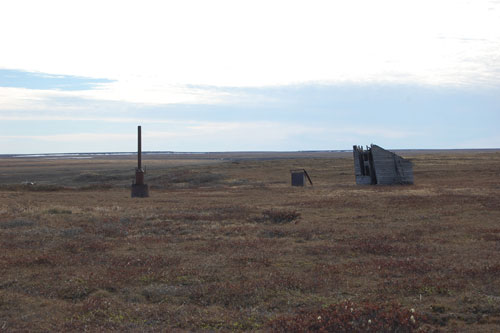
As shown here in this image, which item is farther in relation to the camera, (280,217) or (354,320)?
(280,217)

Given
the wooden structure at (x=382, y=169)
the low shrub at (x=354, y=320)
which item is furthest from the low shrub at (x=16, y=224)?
the wooden structure at (x=382, y=169)

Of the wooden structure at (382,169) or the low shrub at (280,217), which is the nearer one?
the low shrub at (280,217)

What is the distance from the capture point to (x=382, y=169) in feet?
130

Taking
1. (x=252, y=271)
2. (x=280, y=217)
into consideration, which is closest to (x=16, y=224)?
(x=280, y=217)

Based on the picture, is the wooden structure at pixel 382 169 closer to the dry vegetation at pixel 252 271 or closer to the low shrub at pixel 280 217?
the dry vegetation at pixel 252 271

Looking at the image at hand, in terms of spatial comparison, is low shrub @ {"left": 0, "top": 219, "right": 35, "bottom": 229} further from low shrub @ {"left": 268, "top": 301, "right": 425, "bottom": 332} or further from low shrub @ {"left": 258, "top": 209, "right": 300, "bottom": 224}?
low shrub @ {"left": 268, "top": 301, "right": 425, "bottom": 332}

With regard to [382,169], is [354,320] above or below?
below

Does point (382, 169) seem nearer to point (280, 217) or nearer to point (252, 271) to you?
point (280, 217)

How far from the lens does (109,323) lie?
7770 mm

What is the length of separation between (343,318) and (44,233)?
12.1 metres

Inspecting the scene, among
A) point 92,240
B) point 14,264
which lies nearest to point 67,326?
point 14,264

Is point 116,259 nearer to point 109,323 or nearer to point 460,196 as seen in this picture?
point 109,323

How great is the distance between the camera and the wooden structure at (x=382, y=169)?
39.6 m

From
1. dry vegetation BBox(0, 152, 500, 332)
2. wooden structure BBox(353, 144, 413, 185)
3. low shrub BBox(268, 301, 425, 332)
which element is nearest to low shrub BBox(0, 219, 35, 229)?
dry vegetation BBox(0, 152, 500, 332)
